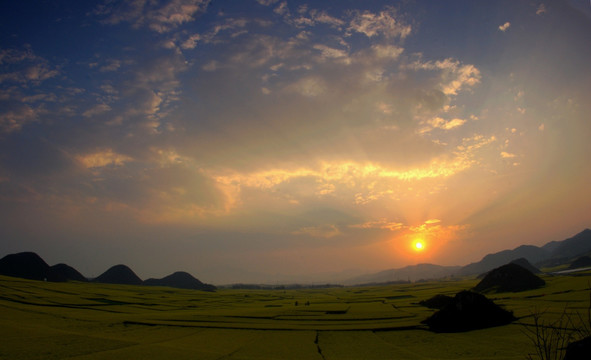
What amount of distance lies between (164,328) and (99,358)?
710 inches

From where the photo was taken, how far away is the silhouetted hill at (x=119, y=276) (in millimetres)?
183625

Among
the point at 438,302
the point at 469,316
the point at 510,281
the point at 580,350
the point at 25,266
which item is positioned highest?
the point at 580,350

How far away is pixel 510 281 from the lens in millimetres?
75938

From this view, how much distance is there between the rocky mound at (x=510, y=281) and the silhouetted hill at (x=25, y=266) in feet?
560

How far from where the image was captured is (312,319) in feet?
167

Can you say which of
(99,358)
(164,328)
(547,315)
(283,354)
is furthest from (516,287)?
(99,358)

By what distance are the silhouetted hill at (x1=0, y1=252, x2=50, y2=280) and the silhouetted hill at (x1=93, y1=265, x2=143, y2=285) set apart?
4612 cm

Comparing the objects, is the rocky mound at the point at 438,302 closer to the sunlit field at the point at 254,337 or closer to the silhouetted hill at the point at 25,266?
the sunlit field at the point at 254,337

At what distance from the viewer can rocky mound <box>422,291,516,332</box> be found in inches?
1487

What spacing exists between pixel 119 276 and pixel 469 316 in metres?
201

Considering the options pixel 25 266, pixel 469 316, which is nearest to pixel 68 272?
pixel 25 266

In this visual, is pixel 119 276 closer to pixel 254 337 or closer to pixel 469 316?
pixel 254 337

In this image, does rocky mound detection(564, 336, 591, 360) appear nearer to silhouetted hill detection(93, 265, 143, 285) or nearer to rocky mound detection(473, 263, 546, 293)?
rocky mound detection(473, 263, 546, 293)

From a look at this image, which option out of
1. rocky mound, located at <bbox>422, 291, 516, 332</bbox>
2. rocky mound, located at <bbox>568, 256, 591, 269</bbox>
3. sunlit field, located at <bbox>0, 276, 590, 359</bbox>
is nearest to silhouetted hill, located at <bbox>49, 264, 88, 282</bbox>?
sunlit field, located at <bbox>0, 276, 590, 359</bbox>
